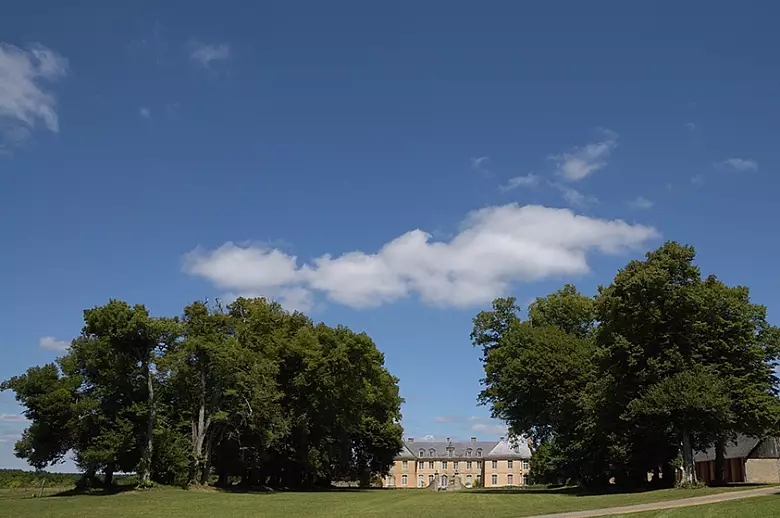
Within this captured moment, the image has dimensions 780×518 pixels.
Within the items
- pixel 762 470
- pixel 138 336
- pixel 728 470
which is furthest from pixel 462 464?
pixel 138 336

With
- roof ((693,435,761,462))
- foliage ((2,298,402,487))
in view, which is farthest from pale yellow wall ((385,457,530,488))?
foliage ((2,298,402,487))

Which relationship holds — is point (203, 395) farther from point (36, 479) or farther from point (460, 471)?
point (460, 471)

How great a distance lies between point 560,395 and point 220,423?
953 inches

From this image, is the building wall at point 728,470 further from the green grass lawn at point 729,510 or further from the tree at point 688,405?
the green grass lawn at point 729,510

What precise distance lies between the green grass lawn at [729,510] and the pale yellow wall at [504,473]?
115 m

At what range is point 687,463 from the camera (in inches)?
1496

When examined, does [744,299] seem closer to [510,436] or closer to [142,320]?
[510,436]

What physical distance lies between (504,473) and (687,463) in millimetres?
103134

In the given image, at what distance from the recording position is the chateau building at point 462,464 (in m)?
136

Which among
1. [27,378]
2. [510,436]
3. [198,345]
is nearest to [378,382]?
[510,436]

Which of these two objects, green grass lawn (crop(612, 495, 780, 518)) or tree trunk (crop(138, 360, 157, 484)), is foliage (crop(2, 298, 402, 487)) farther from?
green grass lawn (crop(612, 495, 780, 518))

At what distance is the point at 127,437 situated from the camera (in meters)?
41.7

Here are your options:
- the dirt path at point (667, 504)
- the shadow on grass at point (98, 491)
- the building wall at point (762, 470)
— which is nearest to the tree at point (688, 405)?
the dirt path at point (667, 504)

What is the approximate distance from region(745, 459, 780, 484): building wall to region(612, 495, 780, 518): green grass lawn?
3351cm
